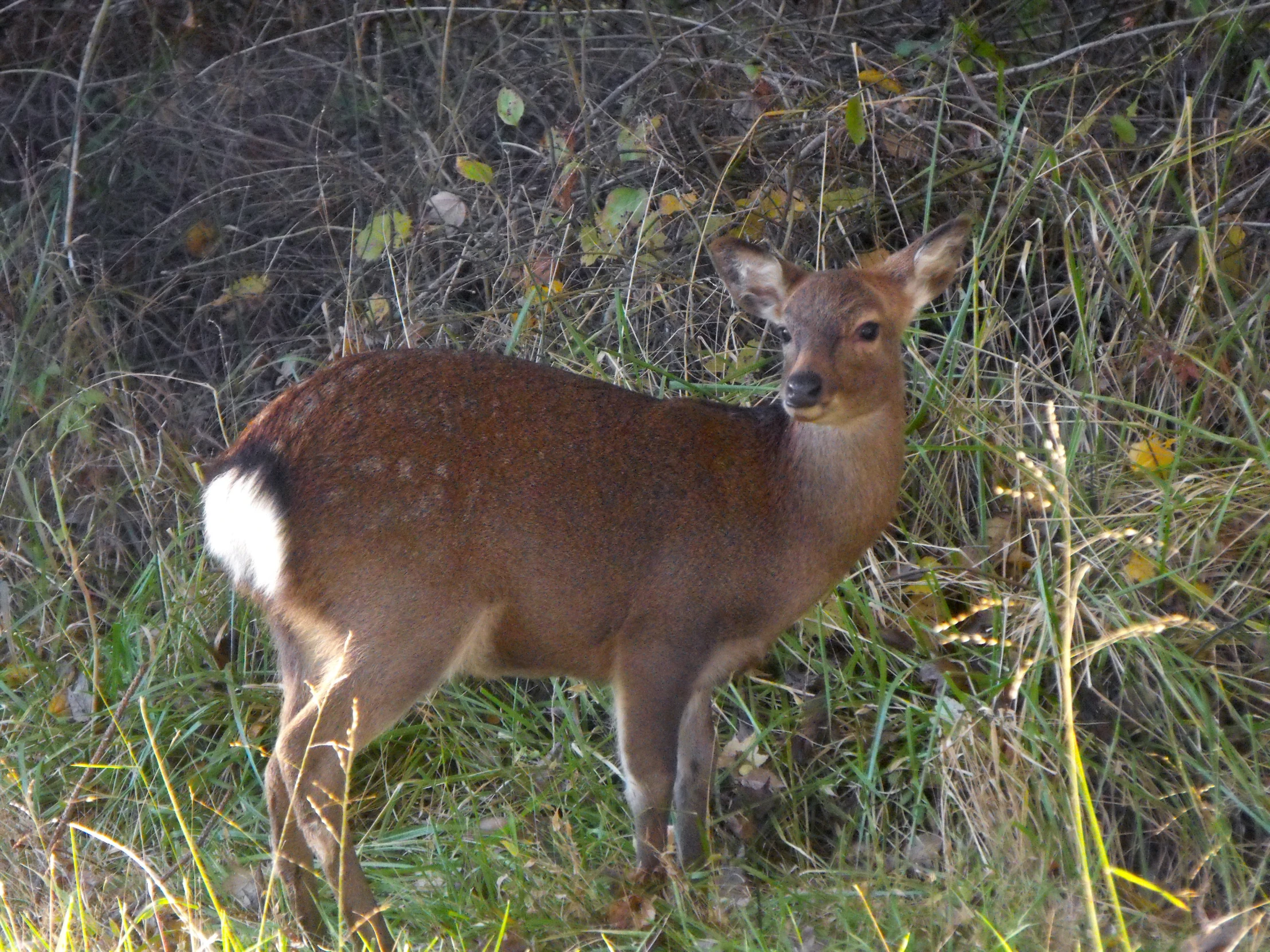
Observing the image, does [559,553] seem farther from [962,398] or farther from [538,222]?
[538,222]

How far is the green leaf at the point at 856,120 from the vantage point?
452 centimetres

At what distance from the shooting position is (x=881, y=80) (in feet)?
16.4

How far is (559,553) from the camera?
11.6 ft

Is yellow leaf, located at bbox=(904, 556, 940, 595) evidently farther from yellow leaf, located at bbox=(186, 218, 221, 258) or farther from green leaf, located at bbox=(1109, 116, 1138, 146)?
yellow leaf, located at bbox=(186, 218, 221, 258)

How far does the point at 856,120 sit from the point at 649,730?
212 cm

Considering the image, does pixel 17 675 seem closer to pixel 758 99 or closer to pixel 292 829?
pixel 292 829

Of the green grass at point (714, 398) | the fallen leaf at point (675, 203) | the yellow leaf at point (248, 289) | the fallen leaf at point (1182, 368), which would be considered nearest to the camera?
the green grass at point (714, 398)

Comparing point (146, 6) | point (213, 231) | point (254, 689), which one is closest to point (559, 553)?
point (254, 689)

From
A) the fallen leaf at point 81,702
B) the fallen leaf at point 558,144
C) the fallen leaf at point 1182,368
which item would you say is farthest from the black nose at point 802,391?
the fallen leaf at point 81,702

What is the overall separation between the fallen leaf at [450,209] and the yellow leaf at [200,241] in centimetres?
115

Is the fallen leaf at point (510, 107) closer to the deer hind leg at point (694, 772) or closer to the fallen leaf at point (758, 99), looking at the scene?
the fallen leaf at point (758, 99)

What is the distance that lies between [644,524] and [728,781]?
984mm

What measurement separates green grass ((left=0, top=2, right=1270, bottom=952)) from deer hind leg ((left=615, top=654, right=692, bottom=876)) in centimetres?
25

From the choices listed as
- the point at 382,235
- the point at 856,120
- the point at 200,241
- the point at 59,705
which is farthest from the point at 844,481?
the point at 200,241
